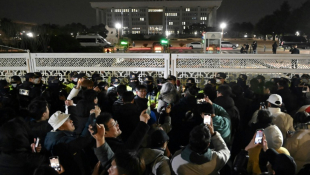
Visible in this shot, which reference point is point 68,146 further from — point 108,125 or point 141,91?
point 141,91

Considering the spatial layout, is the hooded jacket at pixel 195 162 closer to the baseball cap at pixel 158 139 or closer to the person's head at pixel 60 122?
the baseball cap at pixel 158 139

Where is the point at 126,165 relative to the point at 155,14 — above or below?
below

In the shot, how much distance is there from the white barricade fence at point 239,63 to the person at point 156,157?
228 inches

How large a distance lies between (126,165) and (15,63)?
8.40 m

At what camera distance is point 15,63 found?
28.8ft

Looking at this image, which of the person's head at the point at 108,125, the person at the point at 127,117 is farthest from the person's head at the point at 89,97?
the person's head at the point at 108,125

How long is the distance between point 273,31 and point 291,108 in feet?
164

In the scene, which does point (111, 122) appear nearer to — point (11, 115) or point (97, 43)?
point (11, 115)

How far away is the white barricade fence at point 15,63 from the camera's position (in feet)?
28.3

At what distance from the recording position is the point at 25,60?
8.76 metres

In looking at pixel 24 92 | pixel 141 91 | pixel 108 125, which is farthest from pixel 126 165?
pixel 24 92

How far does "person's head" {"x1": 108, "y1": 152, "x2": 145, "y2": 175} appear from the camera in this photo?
1889 mm

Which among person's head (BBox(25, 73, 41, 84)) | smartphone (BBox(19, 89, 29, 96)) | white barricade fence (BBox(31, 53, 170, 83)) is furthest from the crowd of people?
white barricade fence (BBox(31, 53, 170, 83))

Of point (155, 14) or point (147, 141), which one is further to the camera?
point (155, 14)
